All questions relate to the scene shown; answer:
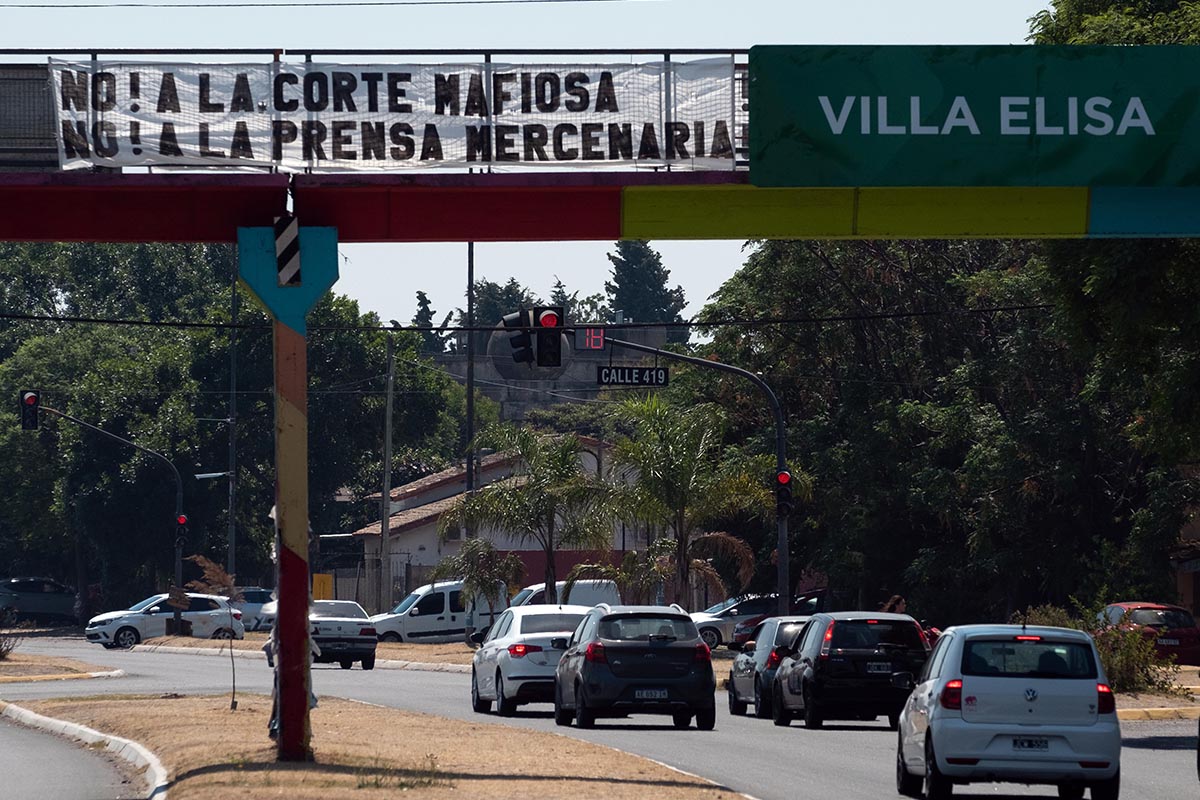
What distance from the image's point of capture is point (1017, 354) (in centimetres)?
4344

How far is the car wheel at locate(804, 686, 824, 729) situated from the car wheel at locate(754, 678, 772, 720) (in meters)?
1.94

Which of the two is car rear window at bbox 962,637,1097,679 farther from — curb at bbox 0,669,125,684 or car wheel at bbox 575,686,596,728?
curb at bbox 0,669,125,684

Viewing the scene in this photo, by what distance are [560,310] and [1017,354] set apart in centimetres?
1490

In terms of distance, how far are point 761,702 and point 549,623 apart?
10.8ft

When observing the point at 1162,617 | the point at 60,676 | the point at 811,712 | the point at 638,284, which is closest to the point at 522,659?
the point at 811,712

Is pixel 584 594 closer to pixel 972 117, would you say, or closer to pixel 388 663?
pixel 388 663

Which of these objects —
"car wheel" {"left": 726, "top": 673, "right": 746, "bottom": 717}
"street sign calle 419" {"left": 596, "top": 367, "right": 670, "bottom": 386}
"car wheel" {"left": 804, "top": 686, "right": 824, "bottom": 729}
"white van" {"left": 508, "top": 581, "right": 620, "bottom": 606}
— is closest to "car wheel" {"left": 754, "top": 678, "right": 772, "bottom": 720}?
"car wheel" {"left": 726, "top": 673, "right": 746, "bottom": 717}

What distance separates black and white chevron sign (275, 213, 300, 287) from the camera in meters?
17.8

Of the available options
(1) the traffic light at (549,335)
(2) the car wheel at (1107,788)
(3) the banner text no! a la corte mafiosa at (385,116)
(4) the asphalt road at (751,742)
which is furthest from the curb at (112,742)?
(1) the traffic light at (549,335)

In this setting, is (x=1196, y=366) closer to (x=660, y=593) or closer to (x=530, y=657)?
(x=530, y=657)

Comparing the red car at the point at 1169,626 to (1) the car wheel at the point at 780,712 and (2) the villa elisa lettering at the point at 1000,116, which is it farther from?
(2) the villa elisa lettering at the point at 1000,116

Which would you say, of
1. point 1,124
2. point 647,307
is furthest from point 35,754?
point 647,307

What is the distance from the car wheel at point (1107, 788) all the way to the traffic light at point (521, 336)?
1708cm

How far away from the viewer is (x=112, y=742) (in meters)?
21.0
